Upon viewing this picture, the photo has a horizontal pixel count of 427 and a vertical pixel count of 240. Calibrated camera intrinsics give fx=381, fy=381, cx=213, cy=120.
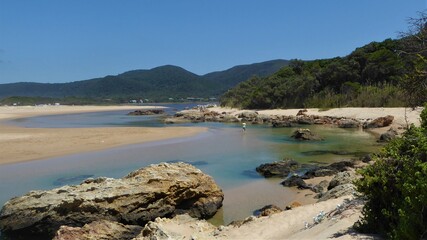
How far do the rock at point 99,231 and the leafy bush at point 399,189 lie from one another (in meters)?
6.08

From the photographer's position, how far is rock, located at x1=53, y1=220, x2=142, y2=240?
9.16 m

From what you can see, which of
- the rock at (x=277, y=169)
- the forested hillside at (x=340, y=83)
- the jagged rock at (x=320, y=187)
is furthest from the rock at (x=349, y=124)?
the jagged rock at (x=320, y=187)

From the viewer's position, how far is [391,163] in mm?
6371

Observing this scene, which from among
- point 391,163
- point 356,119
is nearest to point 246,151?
point 391,163

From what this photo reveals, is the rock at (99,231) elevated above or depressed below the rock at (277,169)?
above

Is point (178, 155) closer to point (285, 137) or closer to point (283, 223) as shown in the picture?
point (285, 137)

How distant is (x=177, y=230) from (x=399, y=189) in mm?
5605

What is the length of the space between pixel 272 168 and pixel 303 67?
59.9 m

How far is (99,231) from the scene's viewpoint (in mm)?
9555

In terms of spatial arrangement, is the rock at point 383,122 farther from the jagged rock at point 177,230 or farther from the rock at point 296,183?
the jagged rock at point 177,230

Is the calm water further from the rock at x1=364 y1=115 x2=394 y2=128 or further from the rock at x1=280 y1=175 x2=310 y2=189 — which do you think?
the rock at x1=364 y1=115 x2=394 y2=128

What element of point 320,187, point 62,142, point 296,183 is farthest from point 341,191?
point 62,142

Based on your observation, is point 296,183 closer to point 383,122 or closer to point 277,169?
point 277,169

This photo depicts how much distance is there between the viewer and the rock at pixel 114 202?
1093cm
